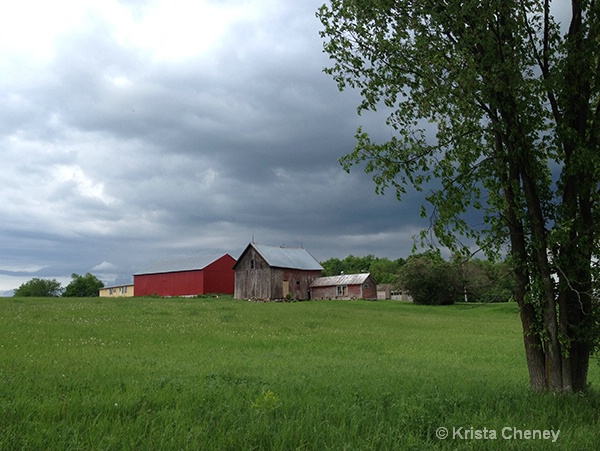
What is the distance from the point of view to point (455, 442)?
704cm

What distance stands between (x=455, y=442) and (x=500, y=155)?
18.9ft

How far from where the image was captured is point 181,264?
77812 millimetres

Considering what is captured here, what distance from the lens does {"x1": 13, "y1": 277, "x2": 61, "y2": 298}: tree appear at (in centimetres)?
13738

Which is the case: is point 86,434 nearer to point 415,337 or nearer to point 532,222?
point 532,222

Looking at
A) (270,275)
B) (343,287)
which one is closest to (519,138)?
(270,275)

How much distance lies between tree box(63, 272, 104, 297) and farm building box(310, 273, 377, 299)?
78.2m

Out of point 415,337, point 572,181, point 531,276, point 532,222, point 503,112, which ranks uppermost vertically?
point 503,112

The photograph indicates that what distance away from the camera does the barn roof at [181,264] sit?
246ft

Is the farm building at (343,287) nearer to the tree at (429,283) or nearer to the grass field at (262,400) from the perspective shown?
the tree at (429,283)

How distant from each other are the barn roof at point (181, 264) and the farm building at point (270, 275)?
694 cm

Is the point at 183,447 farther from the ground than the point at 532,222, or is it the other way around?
the point at 532,222

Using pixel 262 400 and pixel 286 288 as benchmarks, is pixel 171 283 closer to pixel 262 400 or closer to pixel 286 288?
pixel 286 288

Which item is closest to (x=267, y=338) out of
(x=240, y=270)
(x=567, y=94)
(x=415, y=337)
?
(x=415, y=337)

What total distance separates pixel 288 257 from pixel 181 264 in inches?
669
